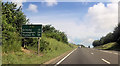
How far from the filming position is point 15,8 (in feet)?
63.4

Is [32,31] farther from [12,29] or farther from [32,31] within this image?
[12,29]

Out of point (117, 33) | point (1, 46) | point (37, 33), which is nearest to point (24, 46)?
point (37, 33)

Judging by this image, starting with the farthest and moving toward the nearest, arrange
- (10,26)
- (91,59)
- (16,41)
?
(16,41) → (10,26) → (91,59)

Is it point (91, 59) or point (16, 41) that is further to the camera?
point (16, 41)

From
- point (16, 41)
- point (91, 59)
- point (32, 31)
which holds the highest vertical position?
point (32, 31)

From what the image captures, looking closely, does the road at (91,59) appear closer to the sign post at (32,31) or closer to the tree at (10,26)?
the sign post at (32,31)

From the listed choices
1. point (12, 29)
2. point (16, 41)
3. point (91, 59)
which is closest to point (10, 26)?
point (12, 29)

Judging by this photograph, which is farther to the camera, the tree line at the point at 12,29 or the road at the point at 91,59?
the tree line at the point at 12,29

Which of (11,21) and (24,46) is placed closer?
(11,21)

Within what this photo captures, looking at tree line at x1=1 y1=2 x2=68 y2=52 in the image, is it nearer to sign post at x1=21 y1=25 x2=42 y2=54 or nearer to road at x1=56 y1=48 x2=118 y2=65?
sign post at x1=21 y1=25 x2=42 y2=54

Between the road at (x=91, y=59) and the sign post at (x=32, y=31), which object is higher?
the sign post at (x=32, y=31)

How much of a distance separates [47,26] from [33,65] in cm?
4604

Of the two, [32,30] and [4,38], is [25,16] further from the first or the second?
[4,38]

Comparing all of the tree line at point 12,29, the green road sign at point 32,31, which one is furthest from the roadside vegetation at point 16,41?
the green road sign at point 32,31
